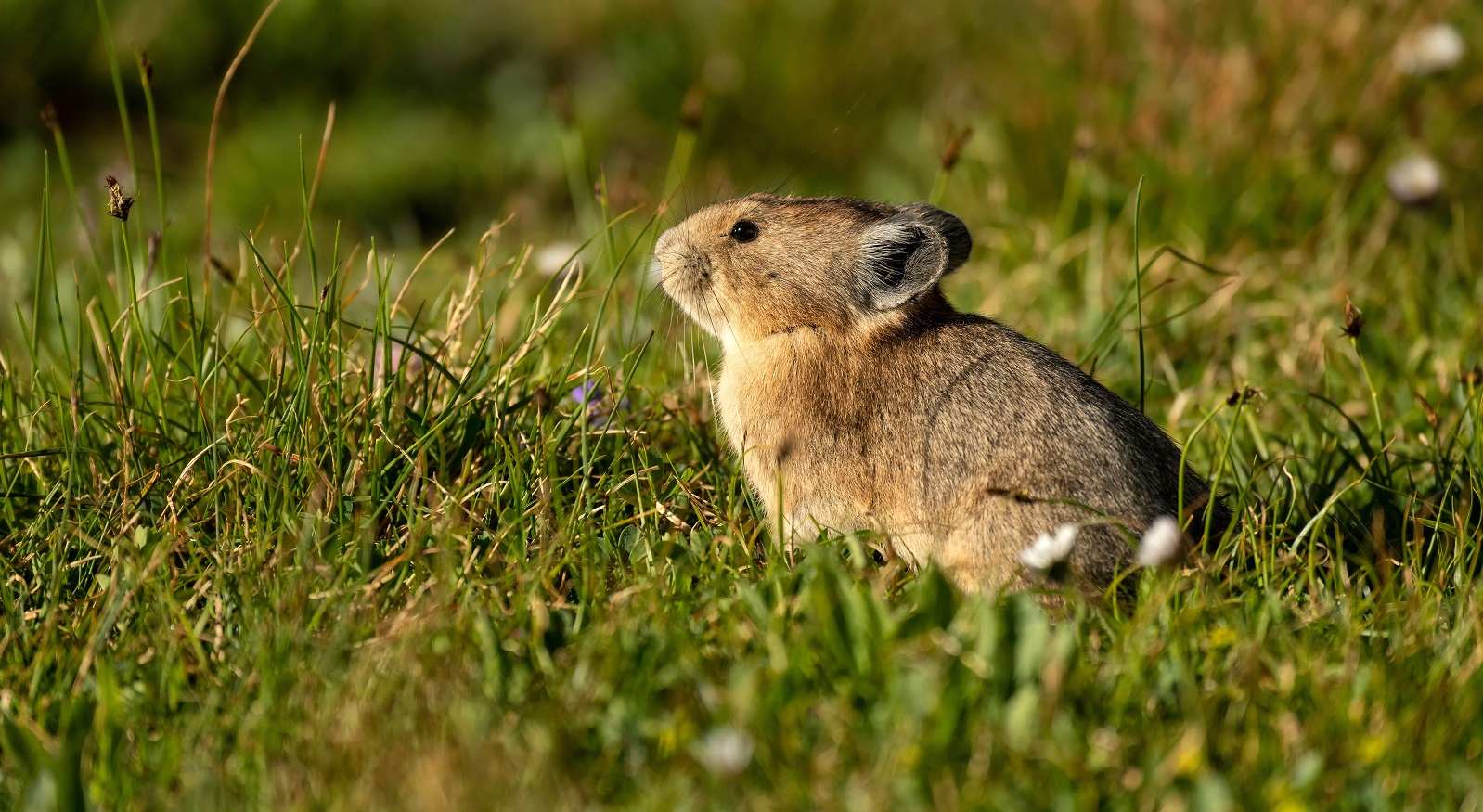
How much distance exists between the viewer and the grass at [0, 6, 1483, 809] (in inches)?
118

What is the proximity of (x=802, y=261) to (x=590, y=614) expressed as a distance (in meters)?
1.64

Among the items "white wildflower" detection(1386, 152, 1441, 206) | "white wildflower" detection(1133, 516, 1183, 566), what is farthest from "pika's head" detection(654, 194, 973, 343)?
"white wildflower" detection(1386, 152, 1441, 206)

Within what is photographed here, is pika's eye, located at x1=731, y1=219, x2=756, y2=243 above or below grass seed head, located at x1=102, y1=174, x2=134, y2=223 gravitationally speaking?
Result: below

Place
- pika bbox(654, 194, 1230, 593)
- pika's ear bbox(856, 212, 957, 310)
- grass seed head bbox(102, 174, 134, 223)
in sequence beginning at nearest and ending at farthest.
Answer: grass seed head bbox(102, 174, 134, 223) < pika bbox(654, 194, 1230, 593) < pika's ear bbox(856, 212, 957, 310)

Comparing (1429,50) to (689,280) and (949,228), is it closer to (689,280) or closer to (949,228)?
(949,228)

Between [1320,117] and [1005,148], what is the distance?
1581mm

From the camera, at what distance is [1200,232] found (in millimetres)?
7082

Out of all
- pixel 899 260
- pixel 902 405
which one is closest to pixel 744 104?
pixel 899 260

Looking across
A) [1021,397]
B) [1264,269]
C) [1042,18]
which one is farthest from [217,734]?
[1042,18]

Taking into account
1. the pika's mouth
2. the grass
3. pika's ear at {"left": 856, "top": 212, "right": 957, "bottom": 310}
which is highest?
pika's ear at {"left": 856, "top": 212, "right": 957, "bottom": 310}

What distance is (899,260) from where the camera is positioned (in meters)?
4.75

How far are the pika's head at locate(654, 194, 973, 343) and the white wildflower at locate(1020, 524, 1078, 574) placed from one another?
1151mm

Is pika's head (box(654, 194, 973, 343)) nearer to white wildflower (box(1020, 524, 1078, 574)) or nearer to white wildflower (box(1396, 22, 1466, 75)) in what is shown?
white wildflower (box(1020, 524, 1078, 574))

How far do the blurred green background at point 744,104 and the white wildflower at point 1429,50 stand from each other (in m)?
0.15
